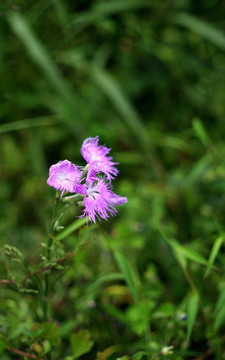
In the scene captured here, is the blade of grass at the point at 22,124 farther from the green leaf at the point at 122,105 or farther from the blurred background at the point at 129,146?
the green leaf at the point at 122,105

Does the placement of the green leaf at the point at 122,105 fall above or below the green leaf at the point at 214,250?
above

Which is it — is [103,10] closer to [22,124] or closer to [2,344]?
[22,124]

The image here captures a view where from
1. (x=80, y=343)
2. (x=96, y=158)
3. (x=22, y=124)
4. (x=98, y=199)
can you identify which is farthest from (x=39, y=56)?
(x=80, y=343)

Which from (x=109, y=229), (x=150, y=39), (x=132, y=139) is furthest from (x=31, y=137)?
(x=150, y=39)

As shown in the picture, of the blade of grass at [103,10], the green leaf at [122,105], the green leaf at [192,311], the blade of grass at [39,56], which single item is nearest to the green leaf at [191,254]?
the green leaf at [192,311]

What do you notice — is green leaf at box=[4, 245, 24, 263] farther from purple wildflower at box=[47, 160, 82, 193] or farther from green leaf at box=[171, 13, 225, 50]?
green leaf at box=[171, 13, 225, 50]
